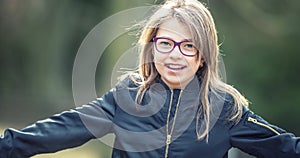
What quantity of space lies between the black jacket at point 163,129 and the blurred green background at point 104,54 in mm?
4387

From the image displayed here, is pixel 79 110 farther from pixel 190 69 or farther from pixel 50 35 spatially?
pixel 50 35

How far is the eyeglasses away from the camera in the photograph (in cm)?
250

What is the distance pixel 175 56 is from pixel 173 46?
0.12 ft

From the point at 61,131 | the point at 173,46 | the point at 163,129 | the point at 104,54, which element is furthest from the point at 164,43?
the point at 104,54

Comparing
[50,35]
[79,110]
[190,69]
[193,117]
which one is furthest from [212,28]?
[50,35]

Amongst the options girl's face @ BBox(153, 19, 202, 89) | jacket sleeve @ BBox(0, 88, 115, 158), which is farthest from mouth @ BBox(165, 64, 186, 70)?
jacket sleeve @ BBox(0, 88, 115, 158)

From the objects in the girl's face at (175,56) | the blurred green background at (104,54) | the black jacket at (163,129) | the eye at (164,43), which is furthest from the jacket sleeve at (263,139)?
the blurred green background at (104,54)

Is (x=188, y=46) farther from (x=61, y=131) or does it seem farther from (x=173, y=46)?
(x=61, y=131)

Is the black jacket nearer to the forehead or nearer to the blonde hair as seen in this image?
the blonde hair

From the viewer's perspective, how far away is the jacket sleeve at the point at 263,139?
8.05 feet

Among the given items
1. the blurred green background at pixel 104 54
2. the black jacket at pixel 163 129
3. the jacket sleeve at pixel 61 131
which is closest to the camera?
the jacket sleeve at pixel 61 131

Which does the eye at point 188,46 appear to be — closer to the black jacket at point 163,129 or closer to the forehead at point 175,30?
the forehead at point 175,30

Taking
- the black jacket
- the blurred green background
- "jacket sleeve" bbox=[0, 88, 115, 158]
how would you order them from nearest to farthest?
"jacket sleeve" bbox=[0, 88, 115, 158]
the black jacket
the blurred green background

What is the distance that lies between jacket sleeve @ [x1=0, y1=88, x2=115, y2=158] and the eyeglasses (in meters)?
0.24
